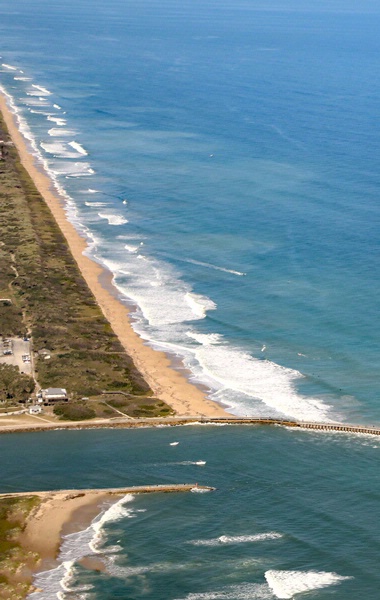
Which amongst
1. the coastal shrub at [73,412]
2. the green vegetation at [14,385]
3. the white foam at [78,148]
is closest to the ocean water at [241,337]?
the white foam at [78,148]

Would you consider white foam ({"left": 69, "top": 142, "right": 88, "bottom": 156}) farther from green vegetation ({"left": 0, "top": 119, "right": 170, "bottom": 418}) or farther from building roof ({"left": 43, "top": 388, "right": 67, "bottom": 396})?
building roof ({"left": 43, "top": 388, "right": 67, "bottom": 396})

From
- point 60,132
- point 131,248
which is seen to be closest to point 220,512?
point 131,248

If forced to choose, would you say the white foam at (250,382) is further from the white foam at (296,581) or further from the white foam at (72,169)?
the white foam at (72,169)

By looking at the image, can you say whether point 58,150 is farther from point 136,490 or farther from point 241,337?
point 136,490

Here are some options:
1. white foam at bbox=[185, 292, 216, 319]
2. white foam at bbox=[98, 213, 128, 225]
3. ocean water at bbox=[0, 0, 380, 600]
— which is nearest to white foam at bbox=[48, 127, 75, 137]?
ocean water at bbox=[0, 0, 380, 600]

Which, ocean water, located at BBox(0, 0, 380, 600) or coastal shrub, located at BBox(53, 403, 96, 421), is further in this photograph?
coastal shrub, located at BBox(53, 403, 96, 421)

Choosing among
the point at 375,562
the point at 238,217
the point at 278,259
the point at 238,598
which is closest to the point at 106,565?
the point at 238,598
